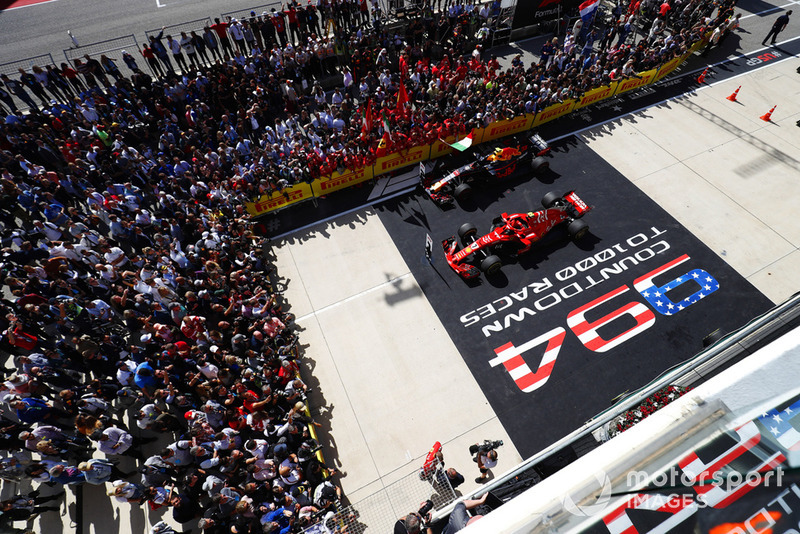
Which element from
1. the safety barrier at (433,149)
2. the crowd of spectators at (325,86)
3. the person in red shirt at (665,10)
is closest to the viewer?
the safety barrier at (433,149)

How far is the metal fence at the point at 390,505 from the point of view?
6758 mm

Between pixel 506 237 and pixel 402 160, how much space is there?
575 cm

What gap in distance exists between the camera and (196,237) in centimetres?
1237

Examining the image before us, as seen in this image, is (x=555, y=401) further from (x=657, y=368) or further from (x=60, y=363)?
(x=60, y=363)

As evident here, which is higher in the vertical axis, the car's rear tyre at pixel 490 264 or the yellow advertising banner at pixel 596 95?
the yellow advertising banner at pixel 596 95

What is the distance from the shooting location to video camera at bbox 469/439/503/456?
29.5ft

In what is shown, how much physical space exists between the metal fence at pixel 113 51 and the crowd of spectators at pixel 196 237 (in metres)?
0.65

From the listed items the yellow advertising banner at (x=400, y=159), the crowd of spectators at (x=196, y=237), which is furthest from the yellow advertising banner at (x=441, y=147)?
the crowd of spectators at (x=196, y=237)

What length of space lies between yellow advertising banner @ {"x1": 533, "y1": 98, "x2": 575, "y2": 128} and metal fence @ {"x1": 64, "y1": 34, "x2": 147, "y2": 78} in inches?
798

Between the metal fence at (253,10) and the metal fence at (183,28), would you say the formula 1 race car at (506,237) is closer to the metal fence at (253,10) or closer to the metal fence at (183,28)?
the metal fence at (183,28)

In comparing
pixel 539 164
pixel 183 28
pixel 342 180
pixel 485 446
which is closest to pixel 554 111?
pixel 539 164

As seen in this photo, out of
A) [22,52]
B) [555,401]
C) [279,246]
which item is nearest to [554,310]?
[555,401]

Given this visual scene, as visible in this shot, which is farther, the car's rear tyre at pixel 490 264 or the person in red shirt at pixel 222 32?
the person in red shirt at pixel 222 32

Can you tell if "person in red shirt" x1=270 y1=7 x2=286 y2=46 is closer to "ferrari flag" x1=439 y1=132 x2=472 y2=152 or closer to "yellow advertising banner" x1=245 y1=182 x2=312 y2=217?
"yellow advertising banner" x1=245 y1=182 x2=312 y2=217
